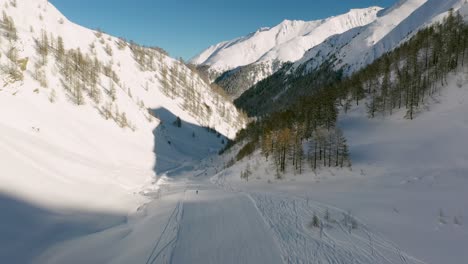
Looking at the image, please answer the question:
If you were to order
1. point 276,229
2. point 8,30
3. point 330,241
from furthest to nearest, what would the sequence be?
point 8,30 < point 276,229 < point 330,241

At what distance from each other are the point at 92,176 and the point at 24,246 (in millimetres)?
14691

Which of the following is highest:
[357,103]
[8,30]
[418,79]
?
[8,30]

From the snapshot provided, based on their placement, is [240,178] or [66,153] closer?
[66,153]

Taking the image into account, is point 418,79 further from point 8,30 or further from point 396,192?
point 8,30

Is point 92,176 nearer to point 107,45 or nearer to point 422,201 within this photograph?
point 422,201

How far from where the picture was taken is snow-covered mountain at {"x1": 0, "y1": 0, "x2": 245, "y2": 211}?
1645 centimetres

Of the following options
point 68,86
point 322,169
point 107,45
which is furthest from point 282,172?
point 107,45

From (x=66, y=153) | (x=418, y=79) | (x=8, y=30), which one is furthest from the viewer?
(x=8, y=30)

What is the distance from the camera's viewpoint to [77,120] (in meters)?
41.0

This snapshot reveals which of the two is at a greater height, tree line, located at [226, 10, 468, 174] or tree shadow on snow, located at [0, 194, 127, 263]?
tree line, located at [226, 10, 468, 174]

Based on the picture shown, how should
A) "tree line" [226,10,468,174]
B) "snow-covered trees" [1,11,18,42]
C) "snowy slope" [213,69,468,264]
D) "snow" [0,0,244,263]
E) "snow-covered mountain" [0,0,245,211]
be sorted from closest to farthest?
"snowy slope" [213,69,468,264]
"snow" [0,0,244,263]
"snow-covered mountain" [0,0,245,211]
"tree line" [226,10,468,174]
"snow-covered trees" [1,11,18,42]

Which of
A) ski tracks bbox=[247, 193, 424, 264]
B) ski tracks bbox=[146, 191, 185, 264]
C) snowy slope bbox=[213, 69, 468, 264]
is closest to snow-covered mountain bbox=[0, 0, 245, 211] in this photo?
ski tracks bbox=[146, 191, 185, 264]

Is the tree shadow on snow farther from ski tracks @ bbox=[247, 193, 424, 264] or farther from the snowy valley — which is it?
ski tracks @ bbox=[247, 193, 424, 264]

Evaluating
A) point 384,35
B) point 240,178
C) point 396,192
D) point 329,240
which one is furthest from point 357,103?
point 384,35
